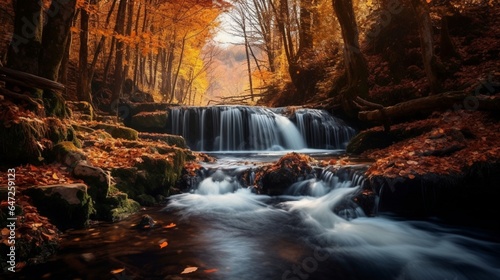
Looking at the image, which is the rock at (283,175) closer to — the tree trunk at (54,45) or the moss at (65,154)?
the moss at (65,154)

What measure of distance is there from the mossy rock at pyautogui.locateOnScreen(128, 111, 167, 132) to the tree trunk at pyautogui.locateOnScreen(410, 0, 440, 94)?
12312mm

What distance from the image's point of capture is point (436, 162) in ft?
20.8

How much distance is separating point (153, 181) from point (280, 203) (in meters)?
3.14

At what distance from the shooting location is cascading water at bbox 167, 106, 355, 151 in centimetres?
1559

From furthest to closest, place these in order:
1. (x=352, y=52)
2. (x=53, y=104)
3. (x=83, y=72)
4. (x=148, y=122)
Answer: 1. (x=148, y=122)
2. (x=352, y=52)
3. (x=83, y=72)
4. (x=53, y=104)

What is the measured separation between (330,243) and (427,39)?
9015 mm

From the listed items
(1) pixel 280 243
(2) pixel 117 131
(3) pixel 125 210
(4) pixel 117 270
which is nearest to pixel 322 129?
(2) pixel 117 131

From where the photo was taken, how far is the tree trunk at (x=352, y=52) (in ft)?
43.9

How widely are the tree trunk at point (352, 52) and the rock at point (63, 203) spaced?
39.0 ft

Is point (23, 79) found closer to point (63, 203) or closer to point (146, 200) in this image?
point (63, 203)

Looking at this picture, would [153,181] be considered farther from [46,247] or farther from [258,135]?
[258,135]

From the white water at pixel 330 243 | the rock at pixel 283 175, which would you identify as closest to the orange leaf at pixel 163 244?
the white water at pixel 330 243

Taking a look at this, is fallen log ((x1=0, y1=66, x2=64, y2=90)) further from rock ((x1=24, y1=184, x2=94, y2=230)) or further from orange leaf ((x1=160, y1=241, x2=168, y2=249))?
orange leaf ((x1=160, y1=241, x2=168, y2=249))

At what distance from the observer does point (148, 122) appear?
16.2 meters
